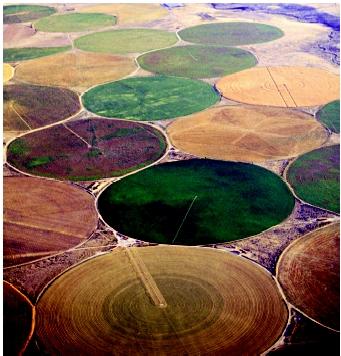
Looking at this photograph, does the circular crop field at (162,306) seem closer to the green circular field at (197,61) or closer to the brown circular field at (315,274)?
the brown circular field at (315,274)

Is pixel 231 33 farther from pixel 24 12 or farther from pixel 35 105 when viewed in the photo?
pixel 24 12

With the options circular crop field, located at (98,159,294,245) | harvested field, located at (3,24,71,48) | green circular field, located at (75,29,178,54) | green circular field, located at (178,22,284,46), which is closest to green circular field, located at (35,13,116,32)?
harvested field, located at (3,24,71,48)

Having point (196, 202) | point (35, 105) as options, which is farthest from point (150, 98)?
point (196, 202)

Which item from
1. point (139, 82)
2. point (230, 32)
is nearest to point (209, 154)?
point (139, 82)

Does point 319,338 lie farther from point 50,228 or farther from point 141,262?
point 50,228

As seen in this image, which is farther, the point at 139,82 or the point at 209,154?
the point at 139,82

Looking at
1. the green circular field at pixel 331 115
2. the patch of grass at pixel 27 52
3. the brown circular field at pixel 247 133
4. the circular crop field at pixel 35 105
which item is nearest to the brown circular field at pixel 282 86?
the green circular field at pixel 331 115
